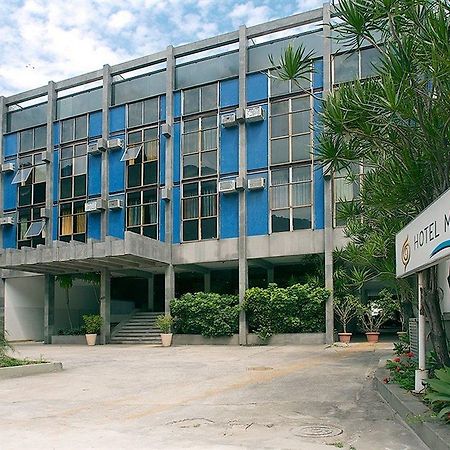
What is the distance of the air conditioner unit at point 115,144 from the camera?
994 inches

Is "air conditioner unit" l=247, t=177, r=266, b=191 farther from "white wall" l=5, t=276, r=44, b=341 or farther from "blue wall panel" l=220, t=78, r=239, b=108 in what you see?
"white wall" l=5, t=276, r=44, b=341

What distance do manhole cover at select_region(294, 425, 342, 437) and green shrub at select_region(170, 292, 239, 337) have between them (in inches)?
598

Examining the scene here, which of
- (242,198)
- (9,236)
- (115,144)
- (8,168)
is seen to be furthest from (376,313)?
(8,168)

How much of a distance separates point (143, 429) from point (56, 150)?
2211 centimetres

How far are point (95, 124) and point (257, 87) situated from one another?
7574mm

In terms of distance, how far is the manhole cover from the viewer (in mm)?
6457

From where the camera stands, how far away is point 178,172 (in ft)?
78.9

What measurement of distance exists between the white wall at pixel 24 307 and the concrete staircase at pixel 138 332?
20.5 feet

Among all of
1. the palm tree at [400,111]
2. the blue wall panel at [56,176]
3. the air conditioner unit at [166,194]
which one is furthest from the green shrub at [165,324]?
the palm tree at [400,111]

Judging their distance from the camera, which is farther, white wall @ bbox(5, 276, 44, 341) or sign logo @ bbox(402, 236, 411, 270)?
white wall @ bbox(5, 276, 44, 341)

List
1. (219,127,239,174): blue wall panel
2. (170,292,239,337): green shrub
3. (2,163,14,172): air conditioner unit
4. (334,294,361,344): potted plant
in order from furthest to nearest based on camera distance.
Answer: (2,163,14,172): air conditioner unit < (219,127,239,174): blue wall panel < (170,292,239,337): green shrub < (334,294,361,344): potted plant

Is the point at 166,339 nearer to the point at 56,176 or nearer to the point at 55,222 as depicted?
the point at 55,222

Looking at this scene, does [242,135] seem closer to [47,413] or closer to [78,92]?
[78,92]

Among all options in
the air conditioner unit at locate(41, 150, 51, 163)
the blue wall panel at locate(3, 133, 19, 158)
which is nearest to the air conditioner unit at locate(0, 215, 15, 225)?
the blue wall panel at locate(3, 133, 19, 158)
